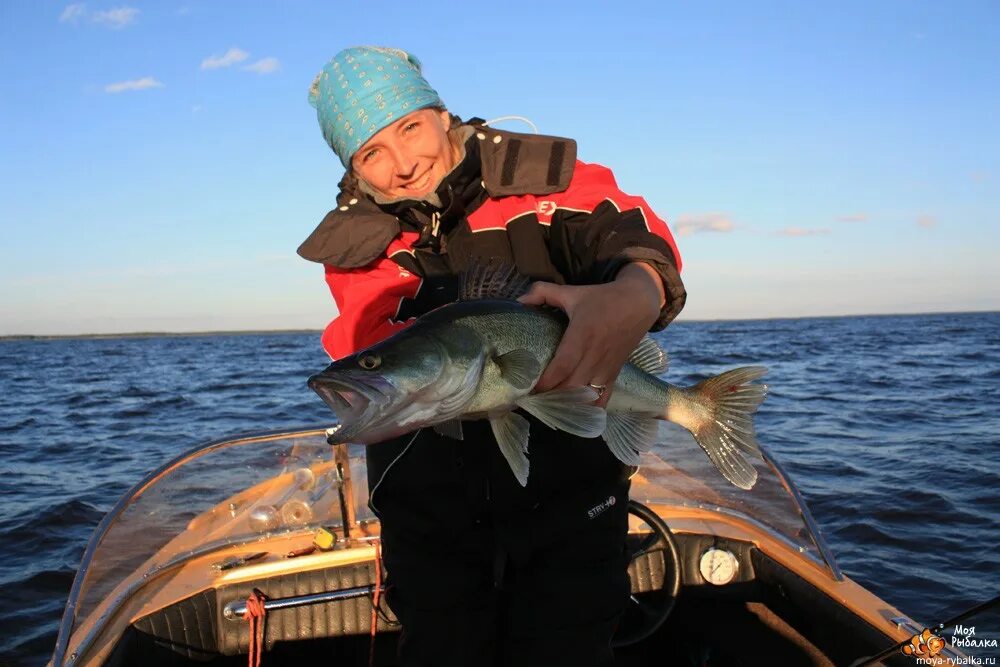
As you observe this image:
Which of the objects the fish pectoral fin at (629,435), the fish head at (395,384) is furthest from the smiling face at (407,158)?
the fish pectoral fin at (629,435)

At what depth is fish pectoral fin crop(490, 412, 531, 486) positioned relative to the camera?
2.21 m

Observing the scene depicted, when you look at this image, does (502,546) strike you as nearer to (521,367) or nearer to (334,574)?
(521,367)

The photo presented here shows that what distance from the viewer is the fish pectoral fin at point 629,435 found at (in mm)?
2531

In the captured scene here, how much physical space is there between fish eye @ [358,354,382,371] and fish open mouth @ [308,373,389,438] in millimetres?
50

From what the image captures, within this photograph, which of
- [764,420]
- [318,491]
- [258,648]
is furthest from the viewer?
[764,420]

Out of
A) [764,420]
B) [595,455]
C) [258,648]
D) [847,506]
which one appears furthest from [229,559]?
[764,420]

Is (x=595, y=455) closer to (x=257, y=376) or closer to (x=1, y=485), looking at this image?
(x=1, y=485)

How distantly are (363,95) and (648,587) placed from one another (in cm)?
351

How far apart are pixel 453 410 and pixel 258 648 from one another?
286 cm

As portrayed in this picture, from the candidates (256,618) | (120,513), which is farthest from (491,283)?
(120,513)

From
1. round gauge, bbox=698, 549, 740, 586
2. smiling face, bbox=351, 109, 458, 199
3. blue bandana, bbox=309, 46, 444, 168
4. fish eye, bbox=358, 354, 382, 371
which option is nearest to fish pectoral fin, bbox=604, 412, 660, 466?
fish eye, bbox=358, 354, 382, 371

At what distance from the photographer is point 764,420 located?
16.6m

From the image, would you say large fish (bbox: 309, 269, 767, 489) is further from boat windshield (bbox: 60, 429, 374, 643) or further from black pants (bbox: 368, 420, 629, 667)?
boat windshield (bbox: 60, 429, 374, 643)

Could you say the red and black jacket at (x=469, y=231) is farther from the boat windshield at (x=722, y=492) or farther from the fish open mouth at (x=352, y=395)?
the boat windshield at (x=722, y=492)
